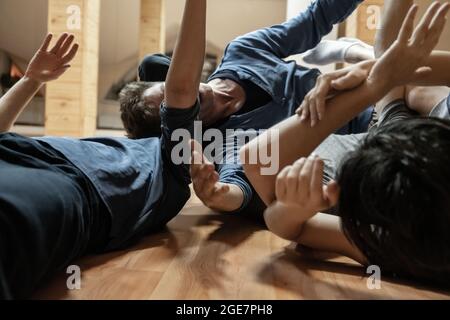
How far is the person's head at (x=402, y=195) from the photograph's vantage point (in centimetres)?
51

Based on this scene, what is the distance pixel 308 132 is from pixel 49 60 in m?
0.66

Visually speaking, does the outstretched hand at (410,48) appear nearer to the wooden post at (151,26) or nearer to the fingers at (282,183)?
the fingers at (282,183)

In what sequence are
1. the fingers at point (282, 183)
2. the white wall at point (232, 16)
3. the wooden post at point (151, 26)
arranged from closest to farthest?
the fingers at point (282, 183), the wooden post at point (151, 26), the white wall at point (232, 16)

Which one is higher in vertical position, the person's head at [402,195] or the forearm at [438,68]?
the forearm at [438,68]

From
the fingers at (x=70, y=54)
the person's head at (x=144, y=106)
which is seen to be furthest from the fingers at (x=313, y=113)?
the fingers at (x=70, y=54)

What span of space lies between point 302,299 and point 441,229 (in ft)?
0.69

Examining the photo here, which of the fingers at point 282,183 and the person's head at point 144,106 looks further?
the person's head at point 144,106

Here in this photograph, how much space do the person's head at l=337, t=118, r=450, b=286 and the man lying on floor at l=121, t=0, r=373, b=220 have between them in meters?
0.40

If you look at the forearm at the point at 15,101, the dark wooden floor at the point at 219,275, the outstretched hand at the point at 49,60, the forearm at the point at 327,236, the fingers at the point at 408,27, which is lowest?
the dark wooden floor at the point at 219,275

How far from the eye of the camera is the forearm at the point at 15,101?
898 millimetres

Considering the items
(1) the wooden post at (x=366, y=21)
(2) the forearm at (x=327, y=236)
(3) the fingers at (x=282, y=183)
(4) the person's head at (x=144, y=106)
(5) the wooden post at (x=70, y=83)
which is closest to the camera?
(3) the fingers at (x=282, y=183)

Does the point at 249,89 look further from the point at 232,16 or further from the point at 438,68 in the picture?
the point at 232,16

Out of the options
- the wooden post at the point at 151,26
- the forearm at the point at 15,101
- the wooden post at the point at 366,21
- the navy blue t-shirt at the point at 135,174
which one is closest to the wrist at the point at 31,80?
the forearm at the point at 15,101
